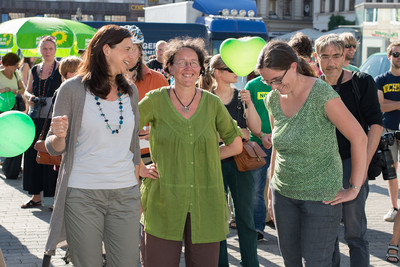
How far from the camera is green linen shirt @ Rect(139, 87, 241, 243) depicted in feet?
12.7

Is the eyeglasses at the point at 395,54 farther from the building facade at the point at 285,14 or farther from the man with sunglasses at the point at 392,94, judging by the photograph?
the building facade at the point at 285,14

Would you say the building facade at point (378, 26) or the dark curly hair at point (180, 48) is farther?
the building facade at point (378, 26)

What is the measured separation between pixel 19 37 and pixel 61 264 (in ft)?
26.8

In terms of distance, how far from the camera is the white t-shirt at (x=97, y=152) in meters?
3.56

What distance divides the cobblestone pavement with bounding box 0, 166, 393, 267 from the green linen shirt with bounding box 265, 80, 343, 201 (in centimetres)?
209

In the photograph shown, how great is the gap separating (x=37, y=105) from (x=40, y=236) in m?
1.77

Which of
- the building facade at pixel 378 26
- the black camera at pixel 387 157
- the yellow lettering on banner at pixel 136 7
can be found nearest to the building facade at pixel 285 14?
the yellow lettering on banner at pixel 136 7

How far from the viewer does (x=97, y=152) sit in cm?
357

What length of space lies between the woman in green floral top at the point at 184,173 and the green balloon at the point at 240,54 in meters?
1.12

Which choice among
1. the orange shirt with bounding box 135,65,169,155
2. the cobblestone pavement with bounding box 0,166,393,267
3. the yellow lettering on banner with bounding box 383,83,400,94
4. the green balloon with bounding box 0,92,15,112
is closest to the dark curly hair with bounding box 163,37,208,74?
the orange shirt with bounding box 135,65,169,155

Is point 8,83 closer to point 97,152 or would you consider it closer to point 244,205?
point 244,205

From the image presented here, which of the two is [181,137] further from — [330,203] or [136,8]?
[136,8]

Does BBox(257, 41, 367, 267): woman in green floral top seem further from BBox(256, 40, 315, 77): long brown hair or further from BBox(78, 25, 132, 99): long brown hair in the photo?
BBox(78, 25, 132, 99): long brown hair

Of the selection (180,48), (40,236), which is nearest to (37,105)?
(40,236)
